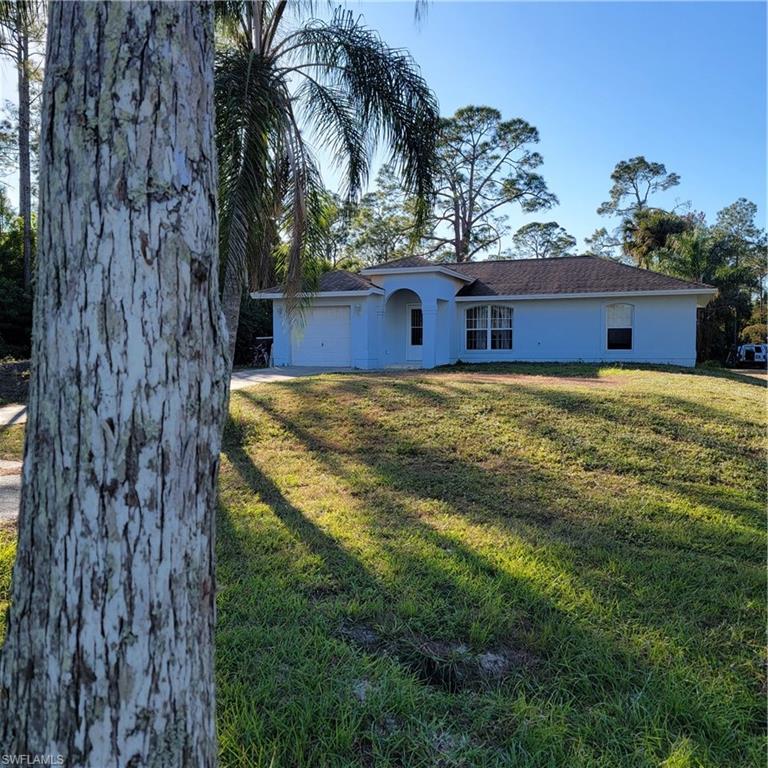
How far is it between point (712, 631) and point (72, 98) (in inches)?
155

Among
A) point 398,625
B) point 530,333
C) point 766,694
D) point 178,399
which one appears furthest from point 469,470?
point 530,333

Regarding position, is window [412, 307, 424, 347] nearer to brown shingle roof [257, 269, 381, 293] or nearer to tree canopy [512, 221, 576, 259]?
brown shingle roof [257, 269, 381, 293]

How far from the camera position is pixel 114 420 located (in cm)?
152

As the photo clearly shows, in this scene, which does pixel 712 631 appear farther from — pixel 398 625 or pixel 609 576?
pixel 398 625

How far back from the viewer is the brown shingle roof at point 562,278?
18.4 m

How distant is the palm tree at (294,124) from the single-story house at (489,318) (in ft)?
30.2

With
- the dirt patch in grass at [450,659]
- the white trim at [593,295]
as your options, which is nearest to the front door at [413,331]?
the white trim at [593,295]

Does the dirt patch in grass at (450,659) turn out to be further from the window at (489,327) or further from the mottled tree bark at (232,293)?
the window at (489,327)

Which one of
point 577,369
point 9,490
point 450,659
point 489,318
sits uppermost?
point 489,318

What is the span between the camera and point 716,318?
28641 millimetres

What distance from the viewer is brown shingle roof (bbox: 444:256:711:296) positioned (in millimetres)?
18406

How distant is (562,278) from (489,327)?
3.09 metres

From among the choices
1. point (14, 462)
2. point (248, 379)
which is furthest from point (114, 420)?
point (248, 379)

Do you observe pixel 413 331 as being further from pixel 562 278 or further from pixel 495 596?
pixel 495 596
